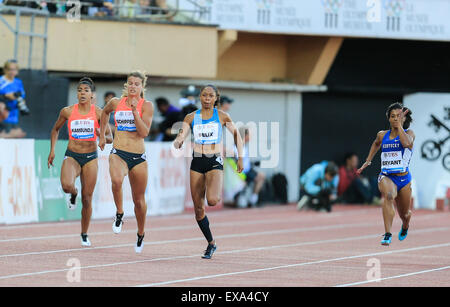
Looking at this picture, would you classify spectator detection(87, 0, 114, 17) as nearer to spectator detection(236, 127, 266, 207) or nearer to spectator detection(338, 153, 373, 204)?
spectator detection(236, 127, 266, 207)

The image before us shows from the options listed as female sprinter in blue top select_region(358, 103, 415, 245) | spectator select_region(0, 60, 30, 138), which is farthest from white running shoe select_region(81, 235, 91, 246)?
spectator select_region(0, 60, 30, 138)

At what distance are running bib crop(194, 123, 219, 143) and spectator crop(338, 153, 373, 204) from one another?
1707 centimetres

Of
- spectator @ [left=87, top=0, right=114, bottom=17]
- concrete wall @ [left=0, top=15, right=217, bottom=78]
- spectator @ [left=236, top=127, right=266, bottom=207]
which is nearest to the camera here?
concrete wall @ [left=0, top=15, right=217, bottom=78]

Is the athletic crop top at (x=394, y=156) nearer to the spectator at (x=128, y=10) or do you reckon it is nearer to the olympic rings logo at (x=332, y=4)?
the spectator at (x=128, y=10)

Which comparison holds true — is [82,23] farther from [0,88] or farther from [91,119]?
[91,119]

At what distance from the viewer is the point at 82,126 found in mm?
14562

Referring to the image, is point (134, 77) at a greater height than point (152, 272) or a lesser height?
greater

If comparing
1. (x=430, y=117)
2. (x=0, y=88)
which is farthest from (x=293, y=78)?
(x=0, y=88)

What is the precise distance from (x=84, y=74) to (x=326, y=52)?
7.84 metres

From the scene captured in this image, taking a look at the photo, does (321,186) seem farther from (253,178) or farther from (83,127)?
(83,127)

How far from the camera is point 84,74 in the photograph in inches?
974

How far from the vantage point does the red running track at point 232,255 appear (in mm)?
11305

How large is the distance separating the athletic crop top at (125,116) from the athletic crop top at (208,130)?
778mm

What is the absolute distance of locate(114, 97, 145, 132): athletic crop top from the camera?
1340 cm
